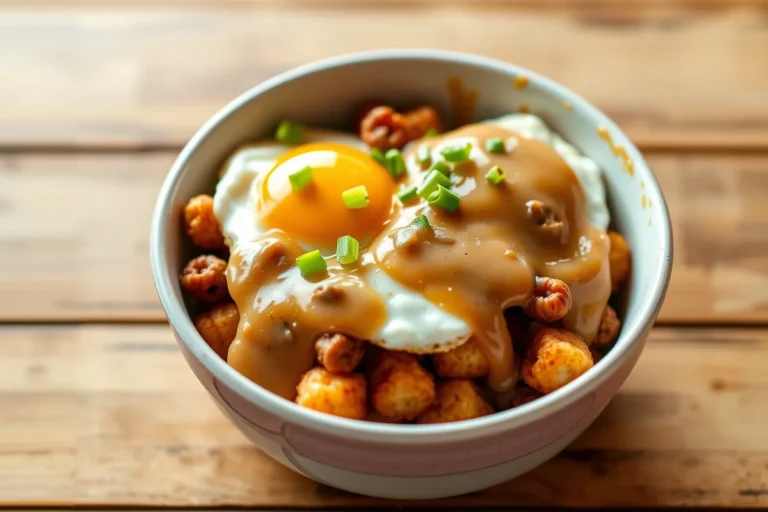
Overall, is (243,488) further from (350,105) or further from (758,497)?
(758,497)

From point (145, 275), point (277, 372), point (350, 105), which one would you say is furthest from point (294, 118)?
point (277, 372)

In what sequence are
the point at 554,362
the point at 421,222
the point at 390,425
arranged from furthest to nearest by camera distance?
the point at 421,222 → the point at 554,362 → the point at 390,425

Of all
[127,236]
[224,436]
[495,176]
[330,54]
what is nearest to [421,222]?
[495,176]

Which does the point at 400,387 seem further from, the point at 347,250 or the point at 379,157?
the point at 379,157

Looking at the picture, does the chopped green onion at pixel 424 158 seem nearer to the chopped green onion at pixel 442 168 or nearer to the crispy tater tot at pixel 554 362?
the chopped green onion at pixel 442 168

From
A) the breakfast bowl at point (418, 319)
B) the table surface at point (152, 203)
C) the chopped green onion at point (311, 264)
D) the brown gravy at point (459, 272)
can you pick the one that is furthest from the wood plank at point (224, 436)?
the chopped green onion at point (311, 264)

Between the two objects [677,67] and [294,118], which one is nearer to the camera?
[294,118]
